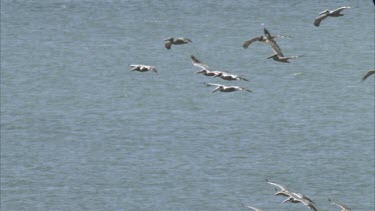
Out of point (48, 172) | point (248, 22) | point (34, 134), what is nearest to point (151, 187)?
point (48, 172)

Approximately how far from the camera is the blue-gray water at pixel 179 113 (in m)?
103

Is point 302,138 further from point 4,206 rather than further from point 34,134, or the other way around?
point 4,206

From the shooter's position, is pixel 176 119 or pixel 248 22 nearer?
pixel 176 119

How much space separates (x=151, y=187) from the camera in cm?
10394

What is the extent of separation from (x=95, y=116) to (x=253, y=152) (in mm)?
20850

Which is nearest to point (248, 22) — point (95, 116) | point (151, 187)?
point (95, 116)

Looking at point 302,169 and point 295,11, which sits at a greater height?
point 302,169

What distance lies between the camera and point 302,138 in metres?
120

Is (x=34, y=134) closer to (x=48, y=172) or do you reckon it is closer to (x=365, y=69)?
(x=48, y=172)

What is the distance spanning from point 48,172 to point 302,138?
2291 cm

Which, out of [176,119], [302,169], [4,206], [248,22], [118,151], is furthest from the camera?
[248,22]

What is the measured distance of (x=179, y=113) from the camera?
130m

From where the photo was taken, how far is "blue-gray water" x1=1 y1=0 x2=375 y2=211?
339ft

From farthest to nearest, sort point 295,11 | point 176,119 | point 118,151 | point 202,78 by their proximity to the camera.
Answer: point 295,11 → point 202,78 → point 176,119 → point 118,151
